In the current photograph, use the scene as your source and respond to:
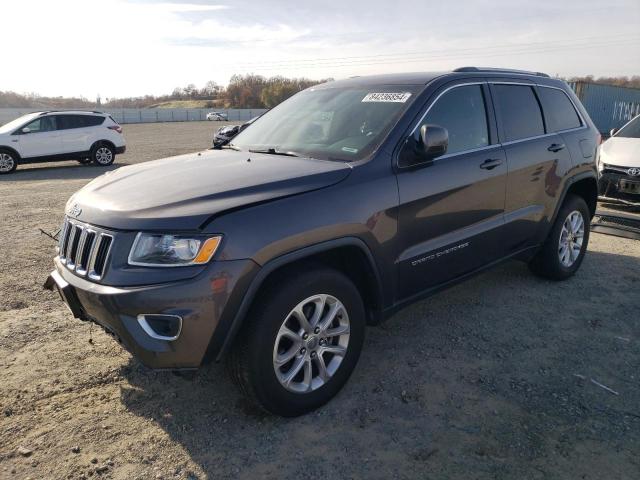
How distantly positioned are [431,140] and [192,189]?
1.46 meters

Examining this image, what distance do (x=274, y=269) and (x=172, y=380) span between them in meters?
1.27

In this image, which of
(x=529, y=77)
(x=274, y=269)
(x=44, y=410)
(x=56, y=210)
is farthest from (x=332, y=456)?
(x=56, y=210)

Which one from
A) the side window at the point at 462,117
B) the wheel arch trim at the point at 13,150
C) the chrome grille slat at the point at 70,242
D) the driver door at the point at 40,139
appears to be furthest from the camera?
the driver door at the point at 40,139

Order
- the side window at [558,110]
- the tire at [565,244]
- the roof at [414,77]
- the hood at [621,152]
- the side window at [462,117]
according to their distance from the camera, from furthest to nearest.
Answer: the hood at [621,152], the tire at [565,244], the side window at [558,110], the roof at [414,77], the side window at [462,117]

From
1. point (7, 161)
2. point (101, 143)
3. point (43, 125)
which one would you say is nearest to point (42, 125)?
point (43, 125)

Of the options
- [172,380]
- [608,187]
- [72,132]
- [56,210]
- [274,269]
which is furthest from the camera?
[72,132]

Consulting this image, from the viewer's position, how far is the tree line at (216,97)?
241 ft

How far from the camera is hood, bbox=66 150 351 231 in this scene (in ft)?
8.08

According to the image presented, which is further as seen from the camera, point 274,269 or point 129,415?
point 129,415

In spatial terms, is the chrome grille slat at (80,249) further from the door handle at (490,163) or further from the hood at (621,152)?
the hood at (621,152)

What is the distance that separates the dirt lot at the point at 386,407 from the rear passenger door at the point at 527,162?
725 mm

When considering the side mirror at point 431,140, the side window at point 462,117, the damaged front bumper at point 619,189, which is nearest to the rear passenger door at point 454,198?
the side window at point 462,117

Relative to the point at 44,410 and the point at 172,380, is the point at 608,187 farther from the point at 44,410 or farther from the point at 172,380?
the point at 44,410

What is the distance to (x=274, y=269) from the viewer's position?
8.32ft
